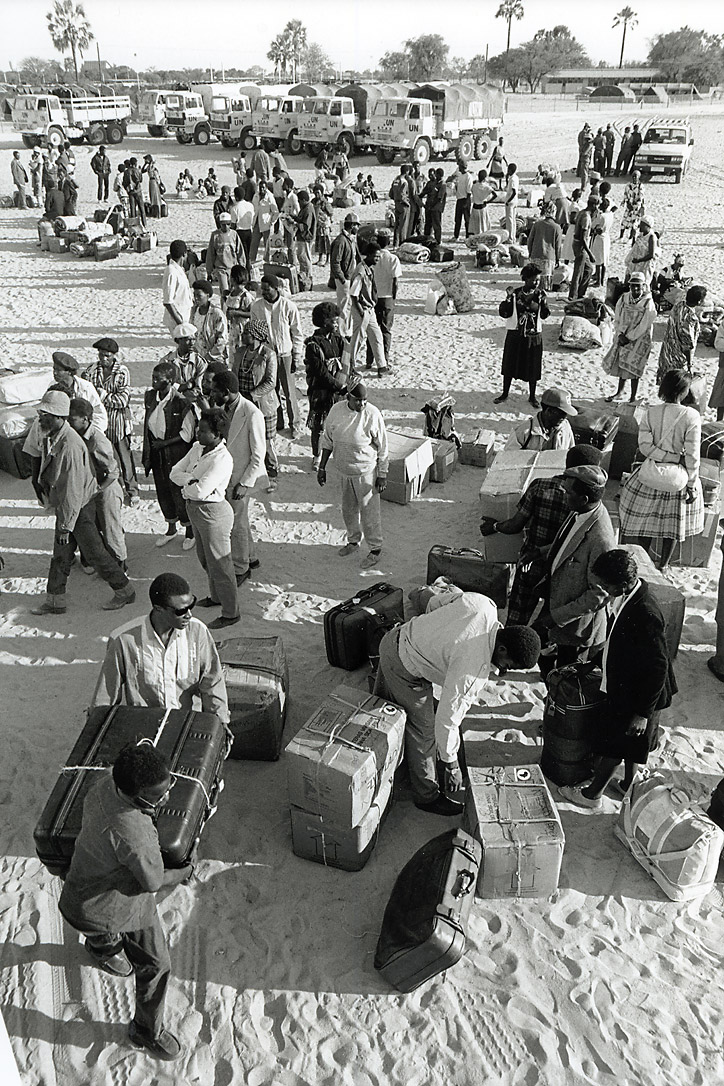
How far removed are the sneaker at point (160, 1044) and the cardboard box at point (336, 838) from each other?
1.09 meters

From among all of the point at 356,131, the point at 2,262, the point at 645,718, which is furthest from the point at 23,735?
the point at 356,131

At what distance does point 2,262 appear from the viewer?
56.3 feet

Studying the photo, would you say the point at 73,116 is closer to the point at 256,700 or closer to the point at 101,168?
the point at 101,168

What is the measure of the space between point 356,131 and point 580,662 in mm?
28878

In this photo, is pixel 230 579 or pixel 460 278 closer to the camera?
pixel 230 579

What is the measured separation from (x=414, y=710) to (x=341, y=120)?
1135 inches

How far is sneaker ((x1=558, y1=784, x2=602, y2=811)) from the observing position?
4.66m

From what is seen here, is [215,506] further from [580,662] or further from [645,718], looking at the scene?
[645,718]

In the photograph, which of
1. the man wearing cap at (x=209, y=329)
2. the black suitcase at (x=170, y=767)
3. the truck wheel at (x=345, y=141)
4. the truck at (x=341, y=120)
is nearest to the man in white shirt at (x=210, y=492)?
the black suitcase at (x=170, y=767)

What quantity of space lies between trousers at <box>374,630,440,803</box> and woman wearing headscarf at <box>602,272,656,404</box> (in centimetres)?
619

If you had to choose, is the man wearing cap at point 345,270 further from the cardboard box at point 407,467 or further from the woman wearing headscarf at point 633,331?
the woman wearing headscarf at point 633,331

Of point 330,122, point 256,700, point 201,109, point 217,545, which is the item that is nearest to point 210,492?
point 217,545

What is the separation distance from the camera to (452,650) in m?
3.99

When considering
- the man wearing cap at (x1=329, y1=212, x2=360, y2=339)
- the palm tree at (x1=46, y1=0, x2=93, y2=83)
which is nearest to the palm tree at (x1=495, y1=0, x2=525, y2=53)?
the palm tree at (x1=46, y1=0, x2=93, y2=83)
